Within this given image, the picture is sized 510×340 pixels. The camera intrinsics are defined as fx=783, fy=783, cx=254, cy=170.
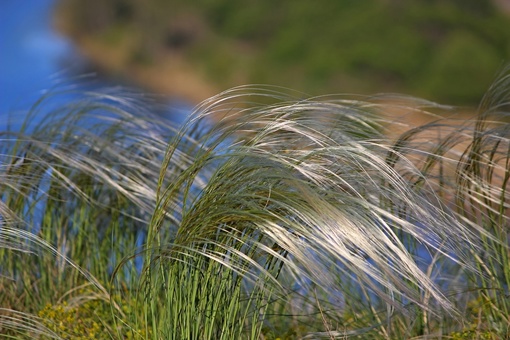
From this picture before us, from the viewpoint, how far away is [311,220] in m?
1.65

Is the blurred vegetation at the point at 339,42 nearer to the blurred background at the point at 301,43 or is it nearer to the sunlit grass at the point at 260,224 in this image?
the blurred background at the point at 301,43

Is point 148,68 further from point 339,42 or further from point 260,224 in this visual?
point 260,224

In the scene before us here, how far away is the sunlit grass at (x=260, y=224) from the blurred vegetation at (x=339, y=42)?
22.3 ft

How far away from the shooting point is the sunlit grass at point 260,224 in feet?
5.66

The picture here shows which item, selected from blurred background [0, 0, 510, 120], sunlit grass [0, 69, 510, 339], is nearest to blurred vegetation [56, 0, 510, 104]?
blurred background [0, 0, 510, 120]

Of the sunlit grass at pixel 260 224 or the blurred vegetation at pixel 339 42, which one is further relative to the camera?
the blurred vegetation at pixel 339 42

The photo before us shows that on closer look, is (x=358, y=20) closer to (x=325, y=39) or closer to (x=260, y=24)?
(x=325, y=39)

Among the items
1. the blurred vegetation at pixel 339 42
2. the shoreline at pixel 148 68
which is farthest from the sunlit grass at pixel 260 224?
the blurred vegetation at pixel 339 42

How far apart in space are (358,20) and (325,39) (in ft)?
1.65

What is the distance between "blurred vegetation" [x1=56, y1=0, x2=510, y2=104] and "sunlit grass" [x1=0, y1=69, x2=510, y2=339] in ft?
22.3

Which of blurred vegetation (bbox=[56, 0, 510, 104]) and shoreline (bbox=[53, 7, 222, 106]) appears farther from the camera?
blurred vegetation (bbox=[56, 0, 510, 104])

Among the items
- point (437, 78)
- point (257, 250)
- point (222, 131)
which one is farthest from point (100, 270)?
point (437, 78)

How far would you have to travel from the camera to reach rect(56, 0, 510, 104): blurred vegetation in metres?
9.61

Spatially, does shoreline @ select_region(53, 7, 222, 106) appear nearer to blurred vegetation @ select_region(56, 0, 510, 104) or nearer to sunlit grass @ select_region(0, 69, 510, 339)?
blurred vegetation @ select_region(56, 0, 510, 104)
